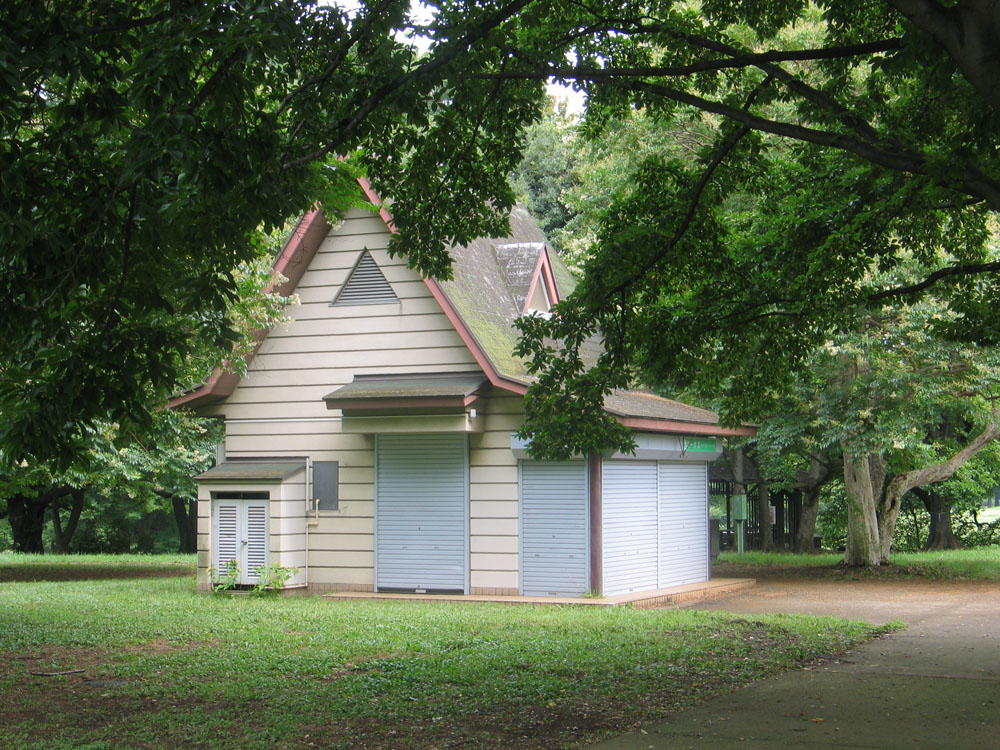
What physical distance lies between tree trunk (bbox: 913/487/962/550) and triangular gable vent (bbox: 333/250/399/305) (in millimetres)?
21822

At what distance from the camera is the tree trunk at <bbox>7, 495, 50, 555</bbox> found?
1427 inches

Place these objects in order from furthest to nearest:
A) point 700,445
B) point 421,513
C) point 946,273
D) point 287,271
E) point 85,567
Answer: point 85,567, point 700,445, point 287,271, point 421,513, point 946,273

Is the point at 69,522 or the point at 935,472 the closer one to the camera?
the point at 935,472

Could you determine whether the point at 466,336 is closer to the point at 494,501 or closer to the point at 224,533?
the point at 494,501

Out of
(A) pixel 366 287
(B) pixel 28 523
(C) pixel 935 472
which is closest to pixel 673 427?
(A) pixel 366 287

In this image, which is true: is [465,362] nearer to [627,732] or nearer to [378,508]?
[378,508]

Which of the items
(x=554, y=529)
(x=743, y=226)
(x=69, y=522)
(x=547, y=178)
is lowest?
(x=69, y=522)

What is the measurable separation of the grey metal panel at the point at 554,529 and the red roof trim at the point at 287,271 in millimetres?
5283

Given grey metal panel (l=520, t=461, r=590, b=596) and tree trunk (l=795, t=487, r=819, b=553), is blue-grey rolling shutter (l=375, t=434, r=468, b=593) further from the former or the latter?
tree trunk (l=795, t=487, r=819, b=553)

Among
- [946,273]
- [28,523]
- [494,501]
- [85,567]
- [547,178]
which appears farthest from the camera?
[547,178]

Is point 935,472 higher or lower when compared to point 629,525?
higher

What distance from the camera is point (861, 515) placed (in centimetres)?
2467

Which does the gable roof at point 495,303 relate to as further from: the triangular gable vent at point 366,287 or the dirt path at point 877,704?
the dirt path at point 877,704

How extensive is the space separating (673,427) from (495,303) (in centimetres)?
389
